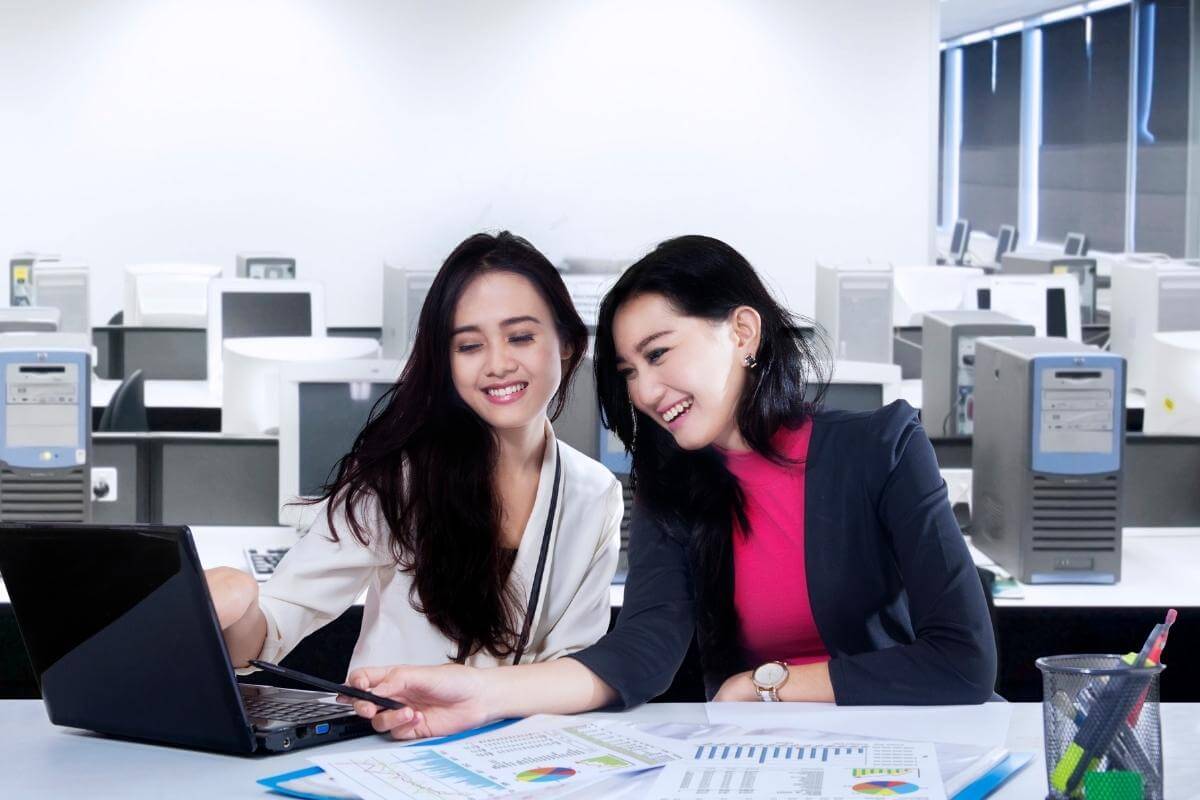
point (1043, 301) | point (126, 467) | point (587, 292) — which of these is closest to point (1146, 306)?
point (1043, 301)

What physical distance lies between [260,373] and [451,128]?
4.80m

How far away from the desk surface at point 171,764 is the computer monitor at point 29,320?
3482 mm

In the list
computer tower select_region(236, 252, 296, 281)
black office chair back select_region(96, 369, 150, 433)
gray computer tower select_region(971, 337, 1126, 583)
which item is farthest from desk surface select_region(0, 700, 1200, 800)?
computer tower select_region(236, 252, 296, 281)

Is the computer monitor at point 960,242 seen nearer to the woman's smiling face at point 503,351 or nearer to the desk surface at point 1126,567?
the desk surface at point 1126,567

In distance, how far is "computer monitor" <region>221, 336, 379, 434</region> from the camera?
355cm

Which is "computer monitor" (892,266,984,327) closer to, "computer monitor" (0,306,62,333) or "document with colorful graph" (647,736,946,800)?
"computer monitor" (0,306,62,333)

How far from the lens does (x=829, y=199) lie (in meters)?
8.27

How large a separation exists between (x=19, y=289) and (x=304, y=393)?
13.1 feet

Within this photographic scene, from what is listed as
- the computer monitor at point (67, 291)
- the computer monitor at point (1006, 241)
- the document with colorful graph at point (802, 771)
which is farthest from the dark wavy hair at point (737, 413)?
the computer monitor at point (1006, 241)

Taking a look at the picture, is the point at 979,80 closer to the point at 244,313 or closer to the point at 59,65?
the point at 59,65

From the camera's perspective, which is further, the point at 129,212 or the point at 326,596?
the point at 129,212

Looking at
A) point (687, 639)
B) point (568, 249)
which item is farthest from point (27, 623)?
point (568, 249)

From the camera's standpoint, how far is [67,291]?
19.8ft

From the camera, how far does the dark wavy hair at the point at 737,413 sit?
1848 millimetres
